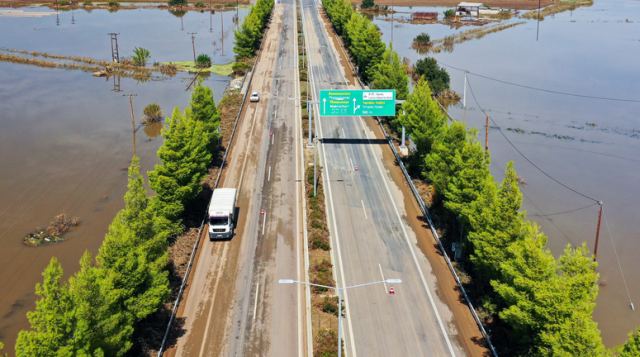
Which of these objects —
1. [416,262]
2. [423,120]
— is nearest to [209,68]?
[423,120]

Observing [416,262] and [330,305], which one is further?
[416,262]

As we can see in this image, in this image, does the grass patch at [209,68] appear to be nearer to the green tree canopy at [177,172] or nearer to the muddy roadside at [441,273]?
the muddy roadside at [441,273]

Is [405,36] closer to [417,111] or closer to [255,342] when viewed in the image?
[417,111]

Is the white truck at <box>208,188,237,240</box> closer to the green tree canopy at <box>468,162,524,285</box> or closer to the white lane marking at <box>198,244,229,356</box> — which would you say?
the white lane marking at <box>198,244,229,356</box>

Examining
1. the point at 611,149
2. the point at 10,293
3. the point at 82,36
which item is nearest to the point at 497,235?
the point at 10,293

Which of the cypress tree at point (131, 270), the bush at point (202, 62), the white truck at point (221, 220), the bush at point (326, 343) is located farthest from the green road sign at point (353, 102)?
the bush at point (202, 62)

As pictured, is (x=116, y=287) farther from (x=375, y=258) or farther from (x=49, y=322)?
(x=375, y=258)

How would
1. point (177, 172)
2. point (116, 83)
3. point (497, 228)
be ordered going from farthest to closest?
point (116, 83) → point (177, 172) → point (497, 228)
